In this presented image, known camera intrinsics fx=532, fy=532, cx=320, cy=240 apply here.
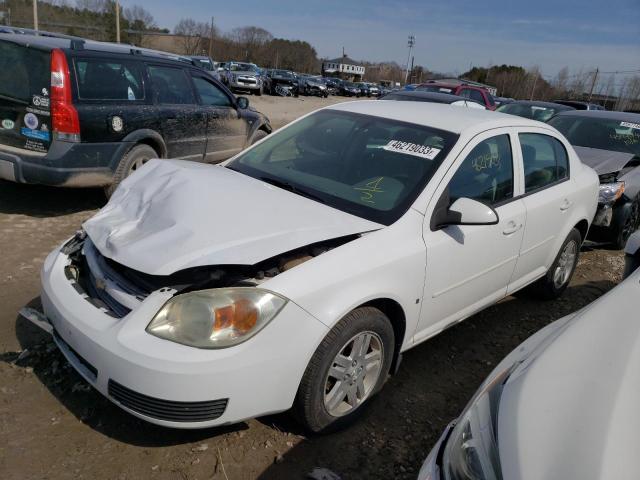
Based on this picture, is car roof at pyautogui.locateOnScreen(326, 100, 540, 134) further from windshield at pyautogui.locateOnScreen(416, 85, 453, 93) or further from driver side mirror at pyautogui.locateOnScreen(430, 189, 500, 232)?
windshield at pyautogui.locateOnScreen(416, 85, 453, 93)

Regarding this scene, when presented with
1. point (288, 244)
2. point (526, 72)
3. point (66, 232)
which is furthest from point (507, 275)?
point (526, 72)

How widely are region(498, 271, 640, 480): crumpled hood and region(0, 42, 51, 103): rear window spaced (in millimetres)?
4989

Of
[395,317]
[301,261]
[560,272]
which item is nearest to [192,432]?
[301,261]

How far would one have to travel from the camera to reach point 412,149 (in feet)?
10.8

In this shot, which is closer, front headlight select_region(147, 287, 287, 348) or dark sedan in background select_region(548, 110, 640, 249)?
front headlight select_region(147, 287, 287, 348)

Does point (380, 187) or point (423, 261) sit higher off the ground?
point (380, 187)

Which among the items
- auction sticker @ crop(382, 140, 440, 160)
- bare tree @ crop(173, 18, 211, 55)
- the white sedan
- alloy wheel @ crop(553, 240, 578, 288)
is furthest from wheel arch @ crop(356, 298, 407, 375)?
bare tree @ crop(173, 18, 211, 55)

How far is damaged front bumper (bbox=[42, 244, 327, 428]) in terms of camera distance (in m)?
2.16

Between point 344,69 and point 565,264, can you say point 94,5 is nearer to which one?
point 344,69

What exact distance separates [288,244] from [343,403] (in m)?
0.94

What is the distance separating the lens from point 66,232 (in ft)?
16.6

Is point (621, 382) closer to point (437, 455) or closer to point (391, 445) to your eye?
point (437, 455)

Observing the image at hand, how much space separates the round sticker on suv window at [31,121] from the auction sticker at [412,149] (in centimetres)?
360

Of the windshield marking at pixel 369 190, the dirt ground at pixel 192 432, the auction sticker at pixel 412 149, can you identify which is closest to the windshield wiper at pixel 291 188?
the windshield marking at pixel 369 190
